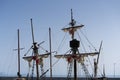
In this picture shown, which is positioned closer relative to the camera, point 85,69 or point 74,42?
point 74,42

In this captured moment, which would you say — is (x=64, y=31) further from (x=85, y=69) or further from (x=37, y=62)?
(x=37, y=62)

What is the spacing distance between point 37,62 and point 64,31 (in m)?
21.2

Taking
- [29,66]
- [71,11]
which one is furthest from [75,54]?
[29,66]

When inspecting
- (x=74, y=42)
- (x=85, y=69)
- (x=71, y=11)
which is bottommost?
(x=85, y=69)

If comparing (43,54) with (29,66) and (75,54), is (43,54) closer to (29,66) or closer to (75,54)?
(29,66)

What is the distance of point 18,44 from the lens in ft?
308

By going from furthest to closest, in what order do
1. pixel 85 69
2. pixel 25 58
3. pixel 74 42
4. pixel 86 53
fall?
pixel 25 58 < pixel 86 53 < pixel 85 69 < pixel 74 42

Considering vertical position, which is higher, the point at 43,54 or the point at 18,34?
the point at 18,34

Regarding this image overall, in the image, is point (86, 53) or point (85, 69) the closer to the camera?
point (85, 69)

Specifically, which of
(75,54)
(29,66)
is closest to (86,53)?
(75,54)

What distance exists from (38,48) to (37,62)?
422 cm

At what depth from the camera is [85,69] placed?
62656 millimetres

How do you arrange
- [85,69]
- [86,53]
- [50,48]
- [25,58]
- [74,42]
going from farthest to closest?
[25,58]
[50,48]
[86,53]
[85,69]
[74,42]

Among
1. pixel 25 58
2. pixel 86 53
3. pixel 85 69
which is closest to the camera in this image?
pixel 85 69
